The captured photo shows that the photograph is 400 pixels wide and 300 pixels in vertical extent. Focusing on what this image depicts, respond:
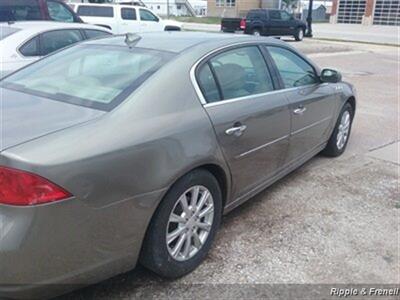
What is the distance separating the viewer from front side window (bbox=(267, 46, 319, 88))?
3.91 meters

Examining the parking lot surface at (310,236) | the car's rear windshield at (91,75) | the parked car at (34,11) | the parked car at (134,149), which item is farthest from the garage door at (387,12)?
the car's rear windshield at (91,75)

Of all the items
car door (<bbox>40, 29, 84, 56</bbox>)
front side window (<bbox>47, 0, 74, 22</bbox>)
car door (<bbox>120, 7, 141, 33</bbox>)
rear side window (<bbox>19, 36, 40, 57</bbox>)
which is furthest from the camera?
car door (<bbox>120, 7, 141, 33</bbox>)

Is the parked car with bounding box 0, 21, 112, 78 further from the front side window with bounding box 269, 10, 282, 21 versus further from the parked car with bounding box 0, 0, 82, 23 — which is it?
the front side window with bounding box 269, 10, 282, 21

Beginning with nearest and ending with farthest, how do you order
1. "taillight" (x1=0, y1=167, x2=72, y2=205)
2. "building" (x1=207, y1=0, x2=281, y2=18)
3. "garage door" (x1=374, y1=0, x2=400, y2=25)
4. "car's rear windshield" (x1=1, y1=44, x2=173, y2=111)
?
"taillight" (x1=0, y1=167, x2=72, y2=205)
"car's rear windshield" (x1=1, y1=44, x2=173, y2=111)
"garage door" (x1=374, y1=0, x2=400, y2=25)
"building" (x1=207, y1=0, x2=281, y2=18)

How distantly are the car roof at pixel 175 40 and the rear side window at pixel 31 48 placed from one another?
3.44 metres

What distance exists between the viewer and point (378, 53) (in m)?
21.0

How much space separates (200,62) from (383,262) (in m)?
1.90

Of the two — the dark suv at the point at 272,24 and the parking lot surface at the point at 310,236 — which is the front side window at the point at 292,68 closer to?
the parking lot surface at the point at 310,236

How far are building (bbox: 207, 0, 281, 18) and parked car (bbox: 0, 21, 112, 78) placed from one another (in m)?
54.4

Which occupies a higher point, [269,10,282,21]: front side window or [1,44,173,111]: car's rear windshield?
[1,44,173,111]: car's rear windshield

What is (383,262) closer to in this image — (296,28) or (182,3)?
(296,28)

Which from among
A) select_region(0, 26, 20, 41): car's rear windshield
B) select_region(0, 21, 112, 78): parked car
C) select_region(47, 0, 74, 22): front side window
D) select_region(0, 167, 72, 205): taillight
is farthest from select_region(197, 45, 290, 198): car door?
select_region(47, 0, 74, 22): front side window

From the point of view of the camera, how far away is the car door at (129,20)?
17656 millimetres

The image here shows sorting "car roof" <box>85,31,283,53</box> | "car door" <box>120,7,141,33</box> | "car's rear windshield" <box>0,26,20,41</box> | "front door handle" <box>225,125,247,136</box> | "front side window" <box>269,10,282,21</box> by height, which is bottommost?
"front side window" <box>269,10,282,21</box>
